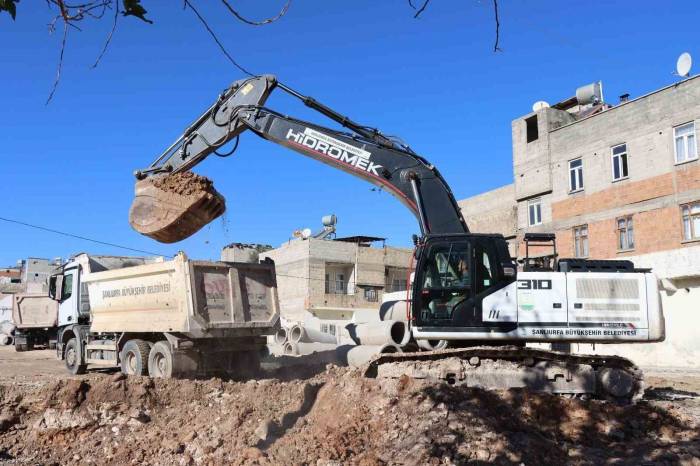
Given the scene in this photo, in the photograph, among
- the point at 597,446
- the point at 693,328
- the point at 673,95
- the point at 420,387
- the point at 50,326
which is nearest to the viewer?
the point at 597,446

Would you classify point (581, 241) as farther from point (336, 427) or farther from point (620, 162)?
point (336, 427)

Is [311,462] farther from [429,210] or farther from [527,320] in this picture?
[429,210]

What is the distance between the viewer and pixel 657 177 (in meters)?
24.2

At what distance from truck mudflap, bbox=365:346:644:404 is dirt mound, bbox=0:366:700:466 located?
0.62m

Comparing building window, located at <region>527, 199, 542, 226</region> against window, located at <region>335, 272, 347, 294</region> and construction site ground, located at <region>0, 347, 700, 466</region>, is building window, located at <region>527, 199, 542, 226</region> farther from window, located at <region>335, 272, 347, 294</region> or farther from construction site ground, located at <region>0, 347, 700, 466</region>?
construction site ground, located at <region>0, 347, 700, 466</region>

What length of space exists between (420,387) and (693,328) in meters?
17.6

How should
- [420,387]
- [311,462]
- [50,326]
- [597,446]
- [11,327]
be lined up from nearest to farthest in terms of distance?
[311,462] < [597,446] < [420,387] < [50,326] < [11,327]

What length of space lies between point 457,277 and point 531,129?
78.8 feet

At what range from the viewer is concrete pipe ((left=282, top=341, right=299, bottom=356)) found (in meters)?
17.5

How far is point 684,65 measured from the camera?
23.9m

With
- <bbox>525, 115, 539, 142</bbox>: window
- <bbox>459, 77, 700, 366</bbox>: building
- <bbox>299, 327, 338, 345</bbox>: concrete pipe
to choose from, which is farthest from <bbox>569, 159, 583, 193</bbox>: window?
<bbox>299, 327, 338, 345</bbox>: concrete pipe

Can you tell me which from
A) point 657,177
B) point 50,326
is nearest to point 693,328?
point 657,177

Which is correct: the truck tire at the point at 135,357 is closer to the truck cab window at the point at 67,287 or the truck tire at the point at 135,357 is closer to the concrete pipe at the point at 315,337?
the truck cab window at the point at 67,287

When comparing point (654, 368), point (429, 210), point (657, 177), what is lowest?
point (654, 368)
